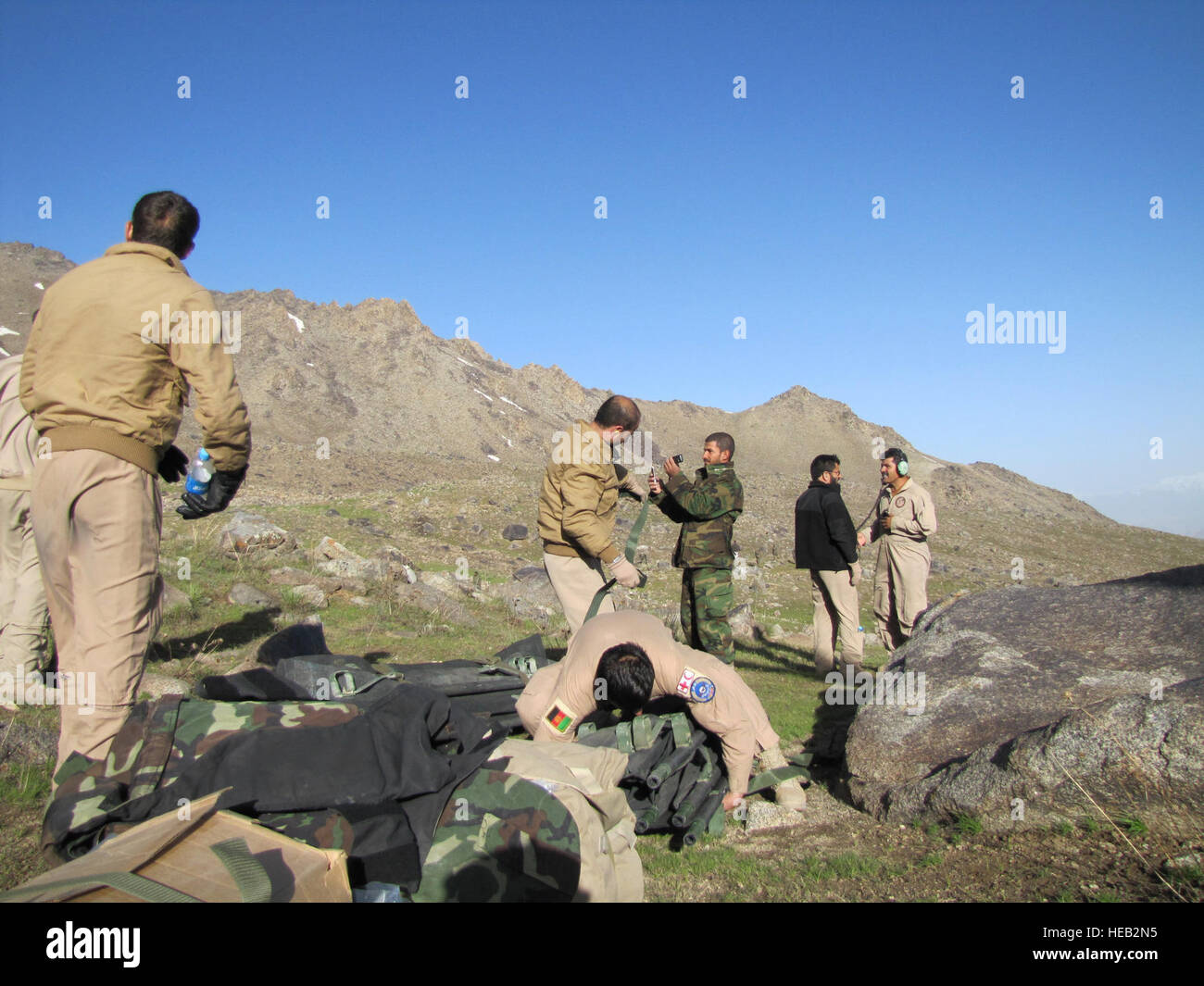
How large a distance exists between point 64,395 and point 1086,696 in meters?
5.38

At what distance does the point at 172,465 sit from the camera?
3.58 m

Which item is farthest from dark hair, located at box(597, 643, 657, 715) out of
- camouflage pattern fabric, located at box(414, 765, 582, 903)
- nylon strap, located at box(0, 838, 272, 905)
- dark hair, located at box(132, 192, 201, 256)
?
dark hair, located at box(132, 192, 201, 256)

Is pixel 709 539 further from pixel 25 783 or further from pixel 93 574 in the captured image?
A: pixel 25 783

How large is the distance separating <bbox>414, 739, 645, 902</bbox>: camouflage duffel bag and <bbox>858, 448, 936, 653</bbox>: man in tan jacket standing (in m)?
5.09

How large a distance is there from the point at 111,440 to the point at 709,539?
177 inches

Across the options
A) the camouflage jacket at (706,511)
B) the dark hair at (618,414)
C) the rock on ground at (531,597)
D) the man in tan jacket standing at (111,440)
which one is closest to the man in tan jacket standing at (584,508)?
the dark hair at (618,414)

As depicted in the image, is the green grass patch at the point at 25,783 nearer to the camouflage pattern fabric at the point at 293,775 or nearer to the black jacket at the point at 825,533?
the camouflage pattern fabric at the point at 293,775

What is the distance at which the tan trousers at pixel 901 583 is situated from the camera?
25.3ft

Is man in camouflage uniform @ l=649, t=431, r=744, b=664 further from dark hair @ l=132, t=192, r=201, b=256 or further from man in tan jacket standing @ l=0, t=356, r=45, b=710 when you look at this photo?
man in tan jacket standing @ l=0, t=356, r=45, b=710

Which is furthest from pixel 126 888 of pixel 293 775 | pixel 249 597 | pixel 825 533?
pixel 249 597

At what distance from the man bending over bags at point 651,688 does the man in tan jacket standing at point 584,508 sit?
0.96 metres

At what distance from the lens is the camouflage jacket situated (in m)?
6.59
